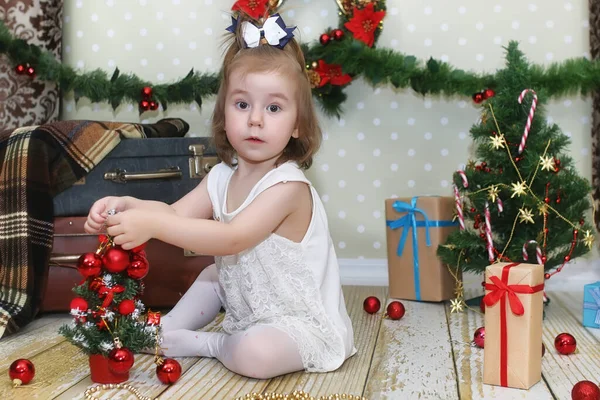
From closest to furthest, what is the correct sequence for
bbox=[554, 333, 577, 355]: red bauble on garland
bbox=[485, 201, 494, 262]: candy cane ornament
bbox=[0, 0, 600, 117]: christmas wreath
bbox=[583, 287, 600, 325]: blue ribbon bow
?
bbox=[554, 333, 577, 355]: red bauble on garland → bbox=[583, 287, 600, 325]: blue ribbon bow → bbox=[485, 201, 494, 262]: candy cane ornament → bbox=[0, 0, 600, 117]: christmas wreath

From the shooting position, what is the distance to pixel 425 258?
212cm

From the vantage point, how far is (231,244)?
1326mm

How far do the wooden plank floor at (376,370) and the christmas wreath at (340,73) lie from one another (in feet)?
2.62

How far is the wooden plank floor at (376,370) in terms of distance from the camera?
1277 mm

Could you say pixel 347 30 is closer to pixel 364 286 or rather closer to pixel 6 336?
pixel 364 286

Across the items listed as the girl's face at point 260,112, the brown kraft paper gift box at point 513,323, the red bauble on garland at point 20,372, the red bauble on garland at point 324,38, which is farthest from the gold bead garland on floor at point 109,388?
the red bauble on garland at point 324,38

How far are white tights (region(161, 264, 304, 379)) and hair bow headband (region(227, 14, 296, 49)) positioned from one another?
1.80 feet

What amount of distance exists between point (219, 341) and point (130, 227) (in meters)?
0.37

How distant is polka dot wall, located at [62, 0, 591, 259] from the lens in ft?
7.82

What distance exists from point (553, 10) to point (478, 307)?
105 cm

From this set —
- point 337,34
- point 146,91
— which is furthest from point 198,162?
point 337,34

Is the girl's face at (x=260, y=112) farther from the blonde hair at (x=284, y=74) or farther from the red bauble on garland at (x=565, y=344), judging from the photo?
the red bauble on garland at (x=565, y=344)

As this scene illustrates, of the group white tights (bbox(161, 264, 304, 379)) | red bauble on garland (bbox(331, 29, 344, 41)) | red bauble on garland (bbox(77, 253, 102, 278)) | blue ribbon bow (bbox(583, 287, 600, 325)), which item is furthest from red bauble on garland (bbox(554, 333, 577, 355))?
red bauble on garland (bbox(331, 29, 344, 41))

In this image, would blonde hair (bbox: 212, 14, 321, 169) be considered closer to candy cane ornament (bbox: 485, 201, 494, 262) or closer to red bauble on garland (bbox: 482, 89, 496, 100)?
candy cane ornament (bbox: 485, 201, 494, 262)
